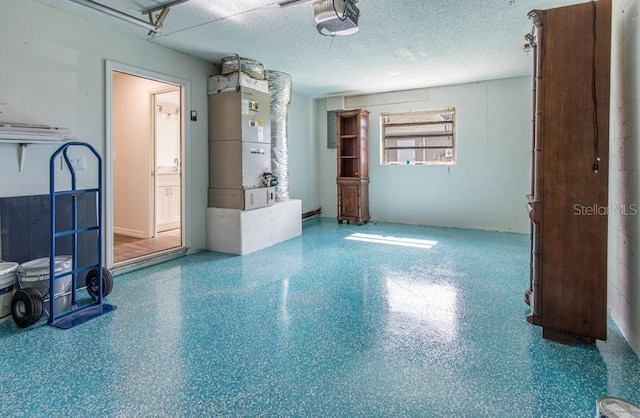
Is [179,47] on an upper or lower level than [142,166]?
upper

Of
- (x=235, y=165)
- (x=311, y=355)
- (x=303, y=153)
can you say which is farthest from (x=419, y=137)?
(x=311, y=355)

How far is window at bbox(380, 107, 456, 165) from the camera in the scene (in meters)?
6.64

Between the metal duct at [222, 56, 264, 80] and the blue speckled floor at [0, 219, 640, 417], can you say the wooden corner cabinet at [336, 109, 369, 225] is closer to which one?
the metal duct at [222, 56, 264, 80]

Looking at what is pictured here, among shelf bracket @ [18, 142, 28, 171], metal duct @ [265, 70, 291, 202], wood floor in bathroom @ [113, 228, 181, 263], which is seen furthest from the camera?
metal duct @ [265, 70, 291, 202]

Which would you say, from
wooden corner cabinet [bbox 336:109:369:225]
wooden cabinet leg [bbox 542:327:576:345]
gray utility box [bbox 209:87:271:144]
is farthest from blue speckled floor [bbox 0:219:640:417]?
wooden corner cabinet [bbox 336:109:369:225]

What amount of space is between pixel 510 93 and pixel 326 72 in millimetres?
3049

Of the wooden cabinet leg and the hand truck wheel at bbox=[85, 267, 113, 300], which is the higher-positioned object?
the hand truck wheel at bbox=[85, 267, 113, 300]

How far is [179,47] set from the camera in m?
4.24

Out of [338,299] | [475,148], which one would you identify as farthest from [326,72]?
[338,299]

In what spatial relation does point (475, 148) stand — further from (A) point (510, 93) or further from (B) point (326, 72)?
(B) point (326, 72)

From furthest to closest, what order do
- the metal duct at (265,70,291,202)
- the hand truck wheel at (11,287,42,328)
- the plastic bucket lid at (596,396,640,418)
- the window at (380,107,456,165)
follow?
the window at (380,107,456,165)
the metal duct at (265,70,291,202)
the hand truck wheel at (11,287,42,328)
the plastic bucket lid at (596,396,640,418)

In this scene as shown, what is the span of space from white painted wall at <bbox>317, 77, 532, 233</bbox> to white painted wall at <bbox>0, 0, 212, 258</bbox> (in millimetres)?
4578

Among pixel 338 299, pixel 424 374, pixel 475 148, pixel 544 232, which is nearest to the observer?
pixel 424 374

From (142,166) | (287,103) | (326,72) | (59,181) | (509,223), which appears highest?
(326,72)
